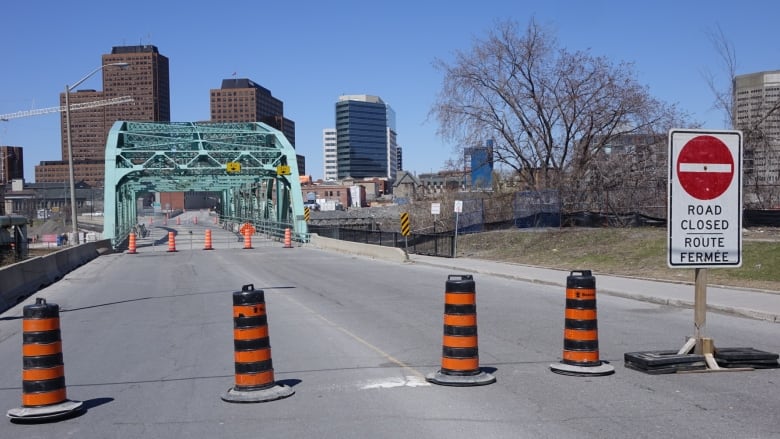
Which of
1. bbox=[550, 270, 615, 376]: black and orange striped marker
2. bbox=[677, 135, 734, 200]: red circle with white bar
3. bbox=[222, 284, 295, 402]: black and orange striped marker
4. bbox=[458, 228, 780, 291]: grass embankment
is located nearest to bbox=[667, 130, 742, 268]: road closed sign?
bbox=[677, 135, 734, 200]: red circle with white bar

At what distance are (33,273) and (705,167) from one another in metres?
19.7

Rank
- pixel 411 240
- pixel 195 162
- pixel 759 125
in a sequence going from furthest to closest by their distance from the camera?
1. pixel 195 162
2. pixel 411 240
3. pixel 759 125

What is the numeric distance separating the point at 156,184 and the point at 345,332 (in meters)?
65.3

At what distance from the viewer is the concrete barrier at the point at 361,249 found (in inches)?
1297

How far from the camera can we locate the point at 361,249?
38.4 metres

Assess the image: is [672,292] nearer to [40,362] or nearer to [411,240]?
[40,362]

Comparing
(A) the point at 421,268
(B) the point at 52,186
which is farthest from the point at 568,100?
(B) the point at 52,186

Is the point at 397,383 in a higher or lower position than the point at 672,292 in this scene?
higher

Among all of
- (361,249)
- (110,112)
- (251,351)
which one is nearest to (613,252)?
(361,249)

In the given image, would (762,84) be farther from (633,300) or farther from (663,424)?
(663,424)

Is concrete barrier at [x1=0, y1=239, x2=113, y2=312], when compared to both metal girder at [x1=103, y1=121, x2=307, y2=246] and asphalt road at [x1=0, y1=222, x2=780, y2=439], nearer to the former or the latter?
asphalt road at [x1=0, y1=222, x2=780, y2=439]

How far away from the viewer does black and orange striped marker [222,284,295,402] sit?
7.31 m

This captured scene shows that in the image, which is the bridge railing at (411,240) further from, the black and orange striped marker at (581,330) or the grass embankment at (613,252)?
the black and orange striped marker at (581,330)

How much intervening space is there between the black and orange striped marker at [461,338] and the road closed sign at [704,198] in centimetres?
228
